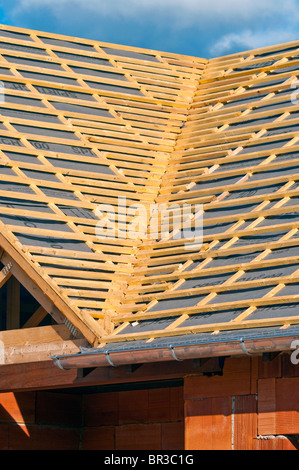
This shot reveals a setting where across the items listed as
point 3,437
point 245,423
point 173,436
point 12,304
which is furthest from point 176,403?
point 245,423

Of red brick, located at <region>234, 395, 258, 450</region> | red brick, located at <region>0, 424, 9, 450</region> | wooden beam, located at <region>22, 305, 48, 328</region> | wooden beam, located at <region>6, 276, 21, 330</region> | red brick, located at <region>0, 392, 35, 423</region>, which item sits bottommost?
red brick, located at <region>234, 395, 258, 450</region>

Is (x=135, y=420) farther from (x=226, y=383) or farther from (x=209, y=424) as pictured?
(x=226, y=383)

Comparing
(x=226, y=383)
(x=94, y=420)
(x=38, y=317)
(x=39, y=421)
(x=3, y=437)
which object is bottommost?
(x=3, y=437)

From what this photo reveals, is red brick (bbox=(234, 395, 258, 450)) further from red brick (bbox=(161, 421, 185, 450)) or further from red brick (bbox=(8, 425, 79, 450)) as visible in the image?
red brick (bbox=(8, 425, 79, 450))

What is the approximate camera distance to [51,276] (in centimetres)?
1236

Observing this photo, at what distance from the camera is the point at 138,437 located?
14117 mm

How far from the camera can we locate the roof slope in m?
11.7

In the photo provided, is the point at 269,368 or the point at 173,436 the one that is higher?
the point at 269,368

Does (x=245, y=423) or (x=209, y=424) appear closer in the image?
(x=245, y=423)

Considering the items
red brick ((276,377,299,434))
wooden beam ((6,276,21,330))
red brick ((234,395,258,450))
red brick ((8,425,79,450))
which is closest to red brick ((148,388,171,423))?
red brick ((8,425,79,450))

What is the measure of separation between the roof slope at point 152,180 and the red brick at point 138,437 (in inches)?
94.3

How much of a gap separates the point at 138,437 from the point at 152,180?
4.18 meters

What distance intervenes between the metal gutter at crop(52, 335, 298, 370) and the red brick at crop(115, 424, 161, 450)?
3.02 meters

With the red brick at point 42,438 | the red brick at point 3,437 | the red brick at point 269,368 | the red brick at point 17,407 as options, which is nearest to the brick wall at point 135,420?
the red brick at point 42,438
